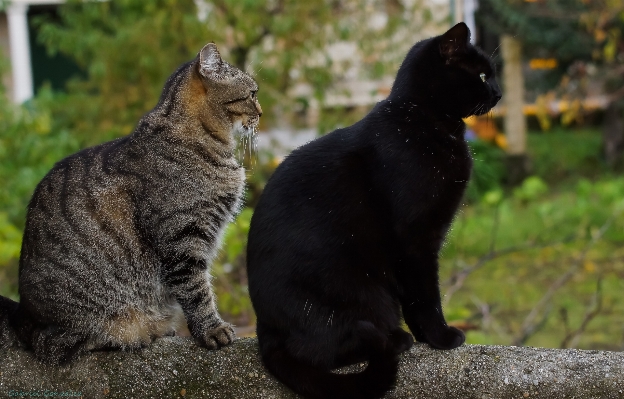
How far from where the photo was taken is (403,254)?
208 cm

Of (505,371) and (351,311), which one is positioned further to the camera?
(351,311)

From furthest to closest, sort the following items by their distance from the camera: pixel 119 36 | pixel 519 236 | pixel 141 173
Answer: pixel 519 236, pixel 119 36, pixel 141 173

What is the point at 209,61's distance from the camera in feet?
8.13

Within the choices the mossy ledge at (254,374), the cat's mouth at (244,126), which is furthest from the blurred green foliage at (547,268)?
the mossy ledge at (254,374)

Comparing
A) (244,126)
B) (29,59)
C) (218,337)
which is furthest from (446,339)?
(29,59)

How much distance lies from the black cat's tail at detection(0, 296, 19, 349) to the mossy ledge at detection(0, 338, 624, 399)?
0.04 meters

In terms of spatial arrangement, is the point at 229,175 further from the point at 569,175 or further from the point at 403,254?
the point at 569,175

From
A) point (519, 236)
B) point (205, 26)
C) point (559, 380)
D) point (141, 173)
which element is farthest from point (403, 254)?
point (519, 236)

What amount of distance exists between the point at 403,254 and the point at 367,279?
0.42ft

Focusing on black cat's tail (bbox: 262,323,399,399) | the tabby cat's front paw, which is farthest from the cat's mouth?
black cat's tail (bbox: 262,323,399,399)

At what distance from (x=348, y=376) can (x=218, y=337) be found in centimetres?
48

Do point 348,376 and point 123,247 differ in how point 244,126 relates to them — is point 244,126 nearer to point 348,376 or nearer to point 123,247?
point 123,247

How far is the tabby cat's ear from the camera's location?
2457 millimetres

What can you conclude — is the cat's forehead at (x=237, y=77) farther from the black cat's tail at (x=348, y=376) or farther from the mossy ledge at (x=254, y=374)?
the black cat's tail at (x=348, y=376)
